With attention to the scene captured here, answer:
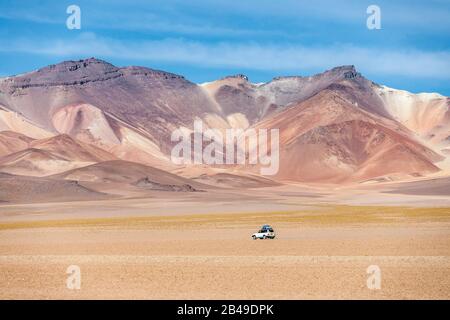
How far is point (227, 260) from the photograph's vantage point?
1216 inches

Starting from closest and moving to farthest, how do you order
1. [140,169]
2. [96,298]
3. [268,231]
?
[96,298] < [268,231] < [140,169]

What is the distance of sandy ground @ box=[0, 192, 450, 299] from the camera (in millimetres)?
22359

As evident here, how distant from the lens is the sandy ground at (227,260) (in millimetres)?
22359

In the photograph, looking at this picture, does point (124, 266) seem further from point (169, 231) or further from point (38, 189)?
point (38, 189)

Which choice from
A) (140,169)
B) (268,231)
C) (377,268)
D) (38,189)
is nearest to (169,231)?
(268,231)

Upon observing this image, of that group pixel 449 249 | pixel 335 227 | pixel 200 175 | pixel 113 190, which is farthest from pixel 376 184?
pixel 449 249

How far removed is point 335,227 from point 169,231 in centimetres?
1208

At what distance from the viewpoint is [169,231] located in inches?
1986

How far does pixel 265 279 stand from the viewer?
2484 centimetres

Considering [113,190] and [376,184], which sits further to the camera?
[376,184]

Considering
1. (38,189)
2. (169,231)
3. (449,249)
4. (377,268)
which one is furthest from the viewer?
(38,189)

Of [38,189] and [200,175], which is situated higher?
[200,175]
